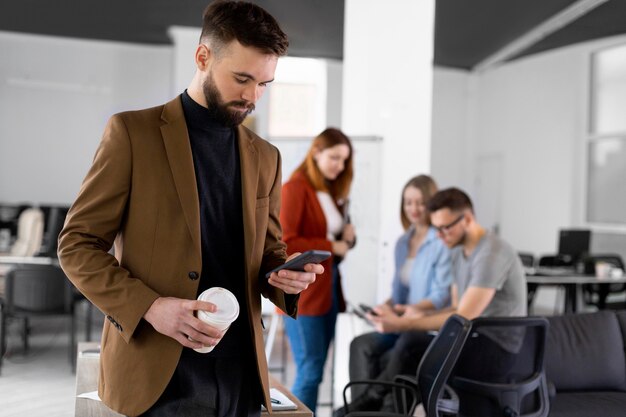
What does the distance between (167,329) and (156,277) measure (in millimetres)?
111

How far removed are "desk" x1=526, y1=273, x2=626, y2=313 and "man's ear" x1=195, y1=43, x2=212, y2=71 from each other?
20.1 ft

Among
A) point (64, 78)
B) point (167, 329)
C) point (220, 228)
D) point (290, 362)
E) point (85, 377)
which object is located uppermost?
point (64, 78)

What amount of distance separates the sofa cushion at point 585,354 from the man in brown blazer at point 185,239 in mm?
2721

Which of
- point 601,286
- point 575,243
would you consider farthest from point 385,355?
point 575,243

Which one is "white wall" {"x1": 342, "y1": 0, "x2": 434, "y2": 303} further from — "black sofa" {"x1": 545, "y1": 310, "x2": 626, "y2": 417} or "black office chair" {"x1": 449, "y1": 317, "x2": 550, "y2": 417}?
"black office chair" {"x1": 449, "y1": 317, "x2": 550, "y2": 417}

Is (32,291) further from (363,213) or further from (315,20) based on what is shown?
(315,20)

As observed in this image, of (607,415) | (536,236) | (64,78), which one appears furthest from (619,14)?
(64,78)

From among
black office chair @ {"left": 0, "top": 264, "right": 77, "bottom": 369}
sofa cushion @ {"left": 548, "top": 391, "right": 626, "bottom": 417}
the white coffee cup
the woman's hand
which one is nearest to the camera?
the white coffee cup

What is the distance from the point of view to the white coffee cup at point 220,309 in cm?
120

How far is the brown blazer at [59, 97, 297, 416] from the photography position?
1.24 meters

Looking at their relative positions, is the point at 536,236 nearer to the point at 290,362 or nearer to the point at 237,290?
the point at 290,362

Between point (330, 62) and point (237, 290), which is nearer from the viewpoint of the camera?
point (237, 290)

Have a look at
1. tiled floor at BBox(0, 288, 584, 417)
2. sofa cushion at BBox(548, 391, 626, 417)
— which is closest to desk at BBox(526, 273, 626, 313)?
tiled floor at BBox(0, 288, 584, 417)

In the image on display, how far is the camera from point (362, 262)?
4.91 m
